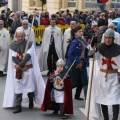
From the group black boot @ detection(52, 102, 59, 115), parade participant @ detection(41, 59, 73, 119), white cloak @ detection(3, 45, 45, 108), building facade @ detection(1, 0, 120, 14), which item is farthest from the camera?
building facade @ detection(1, 0, 120, 14)

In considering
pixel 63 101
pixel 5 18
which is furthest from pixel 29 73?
pixel 5 18

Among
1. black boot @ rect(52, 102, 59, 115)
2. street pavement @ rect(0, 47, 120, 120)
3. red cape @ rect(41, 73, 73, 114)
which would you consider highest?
red cape @ rect(41, 73, 73, 114)

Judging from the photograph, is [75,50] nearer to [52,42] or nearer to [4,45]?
[52,42]

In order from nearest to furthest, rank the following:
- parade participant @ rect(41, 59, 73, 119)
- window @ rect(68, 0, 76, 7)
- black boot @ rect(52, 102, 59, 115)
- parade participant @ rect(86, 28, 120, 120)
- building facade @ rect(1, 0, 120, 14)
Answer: parade participant @ rect(86, 28, 120, 120), parade participant @ rect(41, 59, 73, 119), black boot @ rect(52, 102, 59, 115), building facade @ rect(1, 0, 120, 14), window @ rect(68, 0, 76, 7)

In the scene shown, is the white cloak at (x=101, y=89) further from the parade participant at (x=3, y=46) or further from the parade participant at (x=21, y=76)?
the parade participant at (x=3, y=46)

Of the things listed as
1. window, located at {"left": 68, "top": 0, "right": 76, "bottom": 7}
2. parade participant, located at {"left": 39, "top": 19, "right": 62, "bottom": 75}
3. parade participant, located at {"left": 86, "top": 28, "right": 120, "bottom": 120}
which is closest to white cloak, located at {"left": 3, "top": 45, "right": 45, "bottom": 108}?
parade participant, located at {"left": 86, "top": 28, "right": 120, "bottom": 120}

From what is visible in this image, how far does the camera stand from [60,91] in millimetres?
9320

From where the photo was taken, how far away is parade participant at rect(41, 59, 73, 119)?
9.26 meters

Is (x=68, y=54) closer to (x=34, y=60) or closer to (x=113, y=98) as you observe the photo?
(x=34, y=60)

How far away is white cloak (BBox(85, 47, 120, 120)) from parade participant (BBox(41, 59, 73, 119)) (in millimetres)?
675

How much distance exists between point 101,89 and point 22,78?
188cm

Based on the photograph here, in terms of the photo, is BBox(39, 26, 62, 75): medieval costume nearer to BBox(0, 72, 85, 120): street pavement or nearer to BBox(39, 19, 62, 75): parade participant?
BBox(39, 19, 62, 75): parade participant

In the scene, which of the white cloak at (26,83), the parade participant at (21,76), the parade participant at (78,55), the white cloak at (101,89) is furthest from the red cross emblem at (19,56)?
the white cloak at (101,89)

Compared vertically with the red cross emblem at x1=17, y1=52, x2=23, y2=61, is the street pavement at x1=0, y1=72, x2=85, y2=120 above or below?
below
